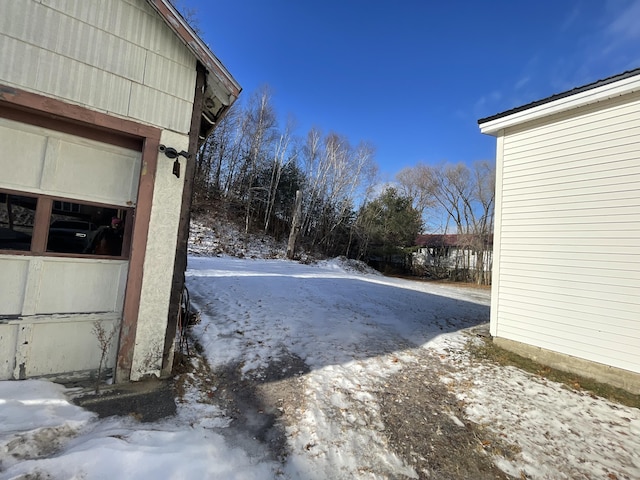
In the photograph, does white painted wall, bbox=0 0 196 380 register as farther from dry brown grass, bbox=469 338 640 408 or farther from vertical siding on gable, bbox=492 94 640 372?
vertical siding on gable, bbox=492 94 640 372

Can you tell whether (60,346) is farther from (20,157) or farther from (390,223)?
(390,223)

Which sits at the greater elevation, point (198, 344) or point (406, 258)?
point (406, 258)

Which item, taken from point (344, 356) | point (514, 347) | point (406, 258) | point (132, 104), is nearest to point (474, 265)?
point (406, 258)

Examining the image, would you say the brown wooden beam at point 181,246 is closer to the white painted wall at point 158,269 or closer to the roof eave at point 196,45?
the white painted wall at point 158,269

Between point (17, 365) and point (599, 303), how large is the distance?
24.7 feet

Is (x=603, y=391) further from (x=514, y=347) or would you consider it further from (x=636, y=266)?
(x=636, y=266)

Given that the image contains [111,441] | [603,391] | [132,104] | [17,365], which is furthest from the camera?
[603,391]

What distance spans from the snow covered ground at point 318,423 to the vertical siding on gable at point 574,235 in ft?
3.12

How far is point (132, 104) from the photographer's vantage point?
138 inches

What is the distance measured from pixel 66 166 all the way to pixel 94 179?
27 centimetres

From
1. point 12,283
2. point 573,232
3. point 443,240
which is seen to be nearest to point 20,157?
point 12,283

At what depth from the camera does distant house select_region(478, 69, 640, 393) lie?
14.5ft

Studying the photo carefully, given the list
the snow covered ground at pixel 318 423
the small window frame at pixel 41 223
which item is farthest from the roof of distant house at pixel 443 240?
the small window frame at pixel 41 223

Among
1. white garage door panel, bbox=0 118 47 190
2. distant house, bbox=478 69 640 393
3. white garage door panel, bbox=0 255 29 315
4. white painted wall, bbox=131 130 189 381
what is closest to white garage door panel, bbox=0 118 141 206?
white garage door panel, bbox=0 118 47 190
